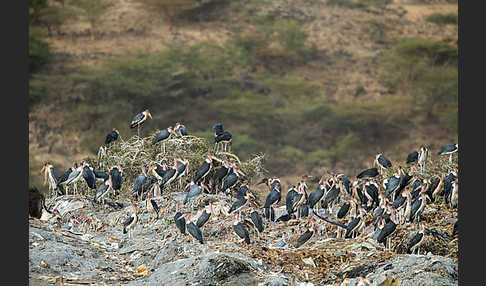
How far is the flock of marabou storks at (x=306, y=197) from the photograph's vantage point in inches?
368

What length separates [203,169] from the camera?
34.5 feet

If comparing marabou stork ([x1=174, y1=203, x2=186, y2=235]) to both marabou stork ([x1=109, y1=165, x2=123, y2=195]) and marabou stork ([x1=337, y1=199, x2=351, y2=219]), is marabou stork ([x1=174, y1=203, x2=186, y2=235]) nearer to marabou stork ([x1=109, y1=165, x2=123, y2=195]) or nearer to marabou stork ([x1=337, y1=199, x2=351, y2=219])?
marabou stork ([x1=109, y1=165, x2=123, y2=195])

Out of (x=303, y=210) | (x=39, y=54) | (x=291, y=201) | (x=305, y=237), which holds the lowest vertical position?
(x=305, y=237)

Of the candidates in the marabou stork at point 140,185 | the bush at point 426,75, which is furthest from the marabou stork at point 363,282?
the bush at point 426,75

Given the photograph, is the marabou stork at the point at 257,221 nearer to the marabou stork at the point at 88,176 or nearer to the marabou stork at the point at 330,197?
the marabou stork at the point at 330,197

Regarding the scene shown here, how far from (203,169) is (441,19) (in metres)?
25.3

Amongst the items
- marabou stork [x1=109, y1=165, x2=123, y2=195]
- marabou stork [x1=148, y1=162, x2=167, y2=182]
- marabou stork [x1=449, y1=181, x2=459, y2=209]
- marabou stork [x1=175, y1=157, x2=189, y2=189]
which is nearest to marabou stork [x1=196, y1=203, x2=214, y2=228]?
marabou stork [x1=175, y1=157, x2=189, y2=189]

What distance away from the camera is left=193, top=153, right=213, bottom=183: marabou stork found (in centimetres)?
1043

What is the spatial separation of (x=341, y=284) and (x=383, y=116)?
24.9 metres

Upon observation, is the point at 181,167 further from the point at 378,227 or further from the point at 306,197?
the point at 378,227

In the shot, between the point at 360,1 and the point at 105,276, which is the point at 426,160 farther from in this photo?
the point at 360,1

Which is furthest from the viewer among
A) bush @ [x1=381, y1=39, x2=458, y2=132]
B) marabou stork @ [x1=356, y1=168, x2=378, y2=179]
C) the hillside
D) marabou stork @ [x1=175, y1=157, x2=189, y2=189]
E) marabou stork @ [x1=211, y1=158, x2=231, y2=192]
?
bush @ [x1=381, y1=39, x2=458, y2=132]

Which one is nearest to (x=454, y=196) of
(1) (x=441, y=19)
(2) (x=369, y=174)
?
(2) (x=369, y=174)
